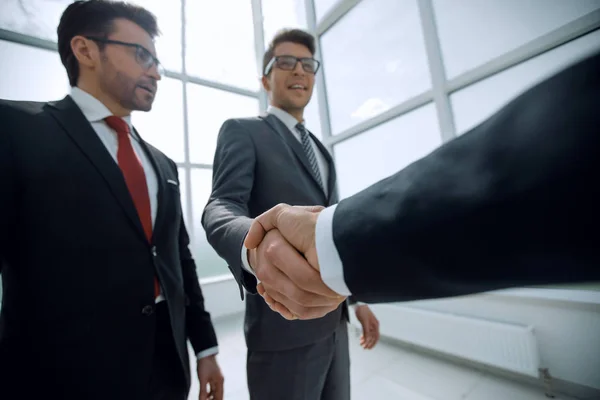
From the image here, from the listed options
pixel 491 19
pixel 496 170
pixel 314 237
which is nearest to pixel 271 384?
pixel 314 237

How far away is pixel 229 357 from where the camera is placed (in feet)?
8.85

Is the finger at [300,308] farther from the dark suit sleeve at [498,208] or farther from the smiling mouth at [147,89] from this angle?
the smiling mouth at [147,89]

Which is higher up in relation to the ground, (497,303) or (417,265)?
(417,265)

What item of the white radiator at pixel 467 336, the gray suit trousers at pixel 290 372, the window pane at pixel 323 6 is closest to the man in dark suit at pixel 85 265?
the gray suit trousers at pixel 290 372

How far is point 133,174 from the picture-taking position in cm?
99

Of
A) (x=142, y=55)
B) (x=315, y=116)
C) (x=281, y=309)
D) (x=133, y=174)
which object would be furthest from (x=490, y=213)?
(x=315, y=116)

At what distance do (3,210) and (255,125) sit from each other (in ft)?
2.65

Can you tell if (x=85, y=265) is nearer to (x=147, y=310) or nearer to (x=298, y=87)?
(x=147, y=310)

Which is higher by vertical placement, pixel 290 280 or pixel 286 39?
pixel 286 39

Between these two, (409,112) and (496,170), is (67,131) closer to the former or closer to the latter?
(496,170)

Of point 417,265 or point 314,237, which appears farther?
point 314,237

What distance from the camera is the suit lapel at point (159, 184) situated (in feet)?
3.18

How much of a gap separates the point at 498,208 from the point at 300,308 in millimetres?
402

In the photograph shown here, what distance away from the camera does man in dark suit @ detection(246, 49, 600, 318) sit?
0.80 feet
